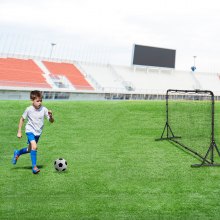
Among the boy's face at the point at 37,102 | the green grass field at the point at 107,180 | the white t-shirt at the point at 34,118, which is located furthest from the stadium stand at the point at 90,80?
the boy's face at the point at 37,102

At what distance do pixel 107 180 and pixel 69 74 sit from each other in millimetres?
39884

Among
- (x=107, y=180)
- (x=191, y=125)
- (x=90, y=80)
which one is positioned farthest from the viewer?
(x=90, y=80)

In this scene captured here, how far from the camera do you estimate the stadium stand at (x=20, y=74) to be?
3864 cm

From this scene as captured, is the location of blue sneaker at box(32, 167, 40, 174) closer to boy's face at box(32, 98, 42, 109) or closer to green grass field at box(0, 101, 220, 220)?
green grass field at box(0, 101, 220, 220)

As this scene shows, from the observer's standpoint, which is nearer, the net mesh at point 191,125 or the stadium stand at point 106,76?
the net mesh at point 191,125

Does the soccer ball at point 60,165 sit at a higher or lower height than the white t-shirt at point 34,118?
lower

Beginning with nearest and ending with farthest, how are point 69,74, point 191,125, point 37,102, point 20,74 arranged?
1. point 37,102
2. point 191,125
3. point 20,74
4. point 69,74

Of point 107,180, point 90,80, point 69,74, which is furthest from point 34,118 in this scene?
point 90,80

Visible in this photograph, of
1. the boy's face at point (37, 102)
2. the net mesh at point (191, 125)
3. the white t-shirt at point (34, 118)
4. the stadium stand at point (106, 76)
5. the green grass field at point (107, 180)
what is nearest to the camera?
the green grass field at point (107, 180)

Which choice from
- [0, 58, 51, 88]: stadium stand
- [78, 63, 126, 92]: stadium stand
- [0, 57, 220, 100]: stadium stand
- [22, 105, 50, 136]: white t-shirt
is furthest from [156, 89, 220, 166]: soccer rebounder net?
[78, 63, 126, 92]: stadium stand

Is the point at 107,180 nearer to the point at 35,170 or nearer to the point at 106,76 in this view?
the point at 35,170

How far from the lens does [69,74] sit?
4603 cm

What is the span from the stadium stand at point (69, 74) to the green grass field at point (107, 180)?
1214 inches

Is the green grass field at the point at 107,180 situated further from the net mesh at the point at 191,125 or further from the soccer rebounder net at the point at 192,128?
the net mesh at the point at 191,125
